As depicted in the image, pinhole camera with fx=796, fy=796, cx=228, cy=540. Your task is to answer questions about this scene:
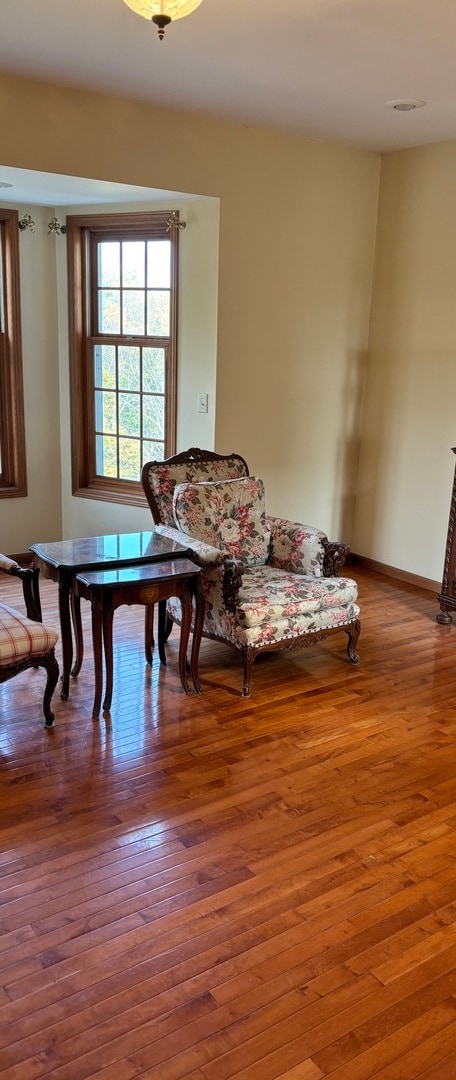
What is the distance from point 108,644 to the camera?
3.30 metres

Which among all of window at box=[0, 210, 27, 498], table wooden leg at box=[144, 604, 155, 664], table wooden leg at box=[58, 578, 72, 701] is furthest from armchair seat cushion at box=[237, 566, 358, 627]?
window at box=[0, 210, 27, 498]

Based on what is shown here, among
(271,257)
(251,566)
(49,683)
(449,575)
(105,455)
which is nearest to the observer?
(49,683)

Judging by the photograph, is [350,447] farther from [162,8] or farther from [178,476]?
[162,8]

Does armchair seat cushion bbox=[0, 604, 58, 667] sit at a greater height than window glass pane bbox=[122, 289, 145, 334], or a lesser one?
lesser

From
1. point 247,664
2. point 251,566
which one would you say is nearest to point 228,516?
point 251,566

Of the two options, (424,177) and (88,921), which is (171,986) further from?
(424,177)

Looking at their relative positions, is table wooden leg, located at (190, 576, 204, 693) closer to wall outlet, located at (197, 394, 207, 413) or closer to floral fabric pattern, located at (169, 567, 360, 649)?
floral fabric pattern, located at (169, 567, 360, 649)

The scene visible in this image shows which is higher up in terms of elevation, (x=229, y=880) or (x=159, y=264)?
(x=159, y=264)

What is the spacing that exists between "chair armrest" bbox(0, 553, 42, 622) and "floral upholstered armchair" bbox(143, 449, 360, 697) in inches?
28.1

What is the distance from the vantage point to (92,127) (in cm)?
411

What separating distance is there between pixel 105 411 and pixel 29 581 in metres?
2.39

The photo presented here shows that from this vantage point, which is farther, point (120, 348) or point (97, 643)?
point (120, 348)

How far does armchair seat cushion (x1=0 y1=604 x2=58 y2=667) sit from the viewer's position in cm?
303

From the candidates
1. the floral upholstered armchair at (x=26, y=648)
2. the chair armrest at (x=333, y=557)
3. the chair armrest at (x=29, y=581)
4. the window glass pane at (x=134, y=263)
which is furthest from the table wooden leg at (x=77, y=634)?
the window glass pane at (x=134, y=263)
